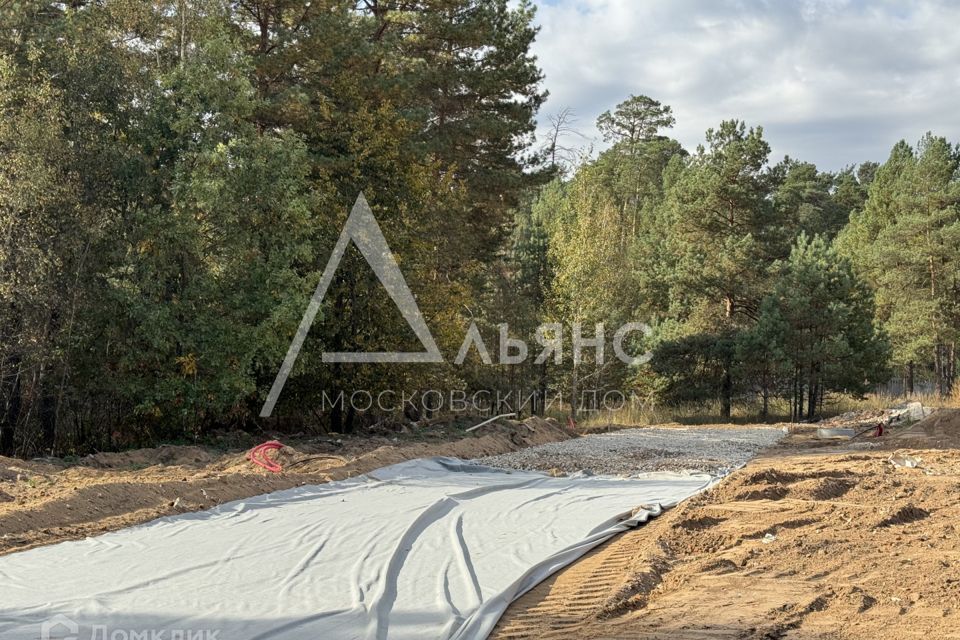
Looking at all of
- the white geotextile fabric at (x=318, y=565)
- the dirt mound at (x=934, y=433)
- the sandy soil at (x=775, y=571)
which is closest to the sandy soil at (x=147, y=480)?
the white geotextile fabric at (x=318, y=565)

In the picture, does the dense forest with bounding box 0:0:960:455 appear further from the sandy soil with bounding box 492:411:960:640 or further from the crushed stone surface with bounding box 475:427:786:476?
the sandy soil with bounding box 492:411:960:640

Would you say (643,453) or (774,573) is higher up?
(774,573)

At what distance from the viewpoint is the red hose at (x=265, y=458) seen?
377 inches

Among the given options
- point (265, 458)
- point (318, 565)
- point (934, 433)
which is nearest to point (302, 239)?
point (265, 458)

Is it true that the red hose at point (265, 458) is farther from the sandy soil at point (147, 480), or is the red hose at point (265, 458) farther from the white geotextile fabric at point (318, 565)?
the white geotextile fabric at point (318, 565)

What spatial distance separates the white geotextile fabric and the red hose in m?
1.23

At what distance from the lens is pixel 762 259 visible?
86.6 feet

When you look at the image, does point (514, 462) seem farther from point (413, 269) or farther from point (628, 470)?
point (413, 269)

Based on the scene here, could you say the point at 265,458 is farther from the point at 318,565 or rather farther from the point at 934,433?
the point at 934,433

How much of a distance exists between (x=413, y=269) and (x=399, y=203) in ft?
4.26

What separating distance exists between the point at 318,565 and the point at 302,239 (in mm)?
9351

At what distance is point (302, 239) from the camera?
1405 centimetres

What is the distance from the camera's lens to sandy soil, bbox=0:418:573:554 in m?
6.61

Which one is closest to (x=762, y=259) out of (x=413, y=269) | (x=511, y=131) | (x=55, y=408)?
(x=511, y=131)
